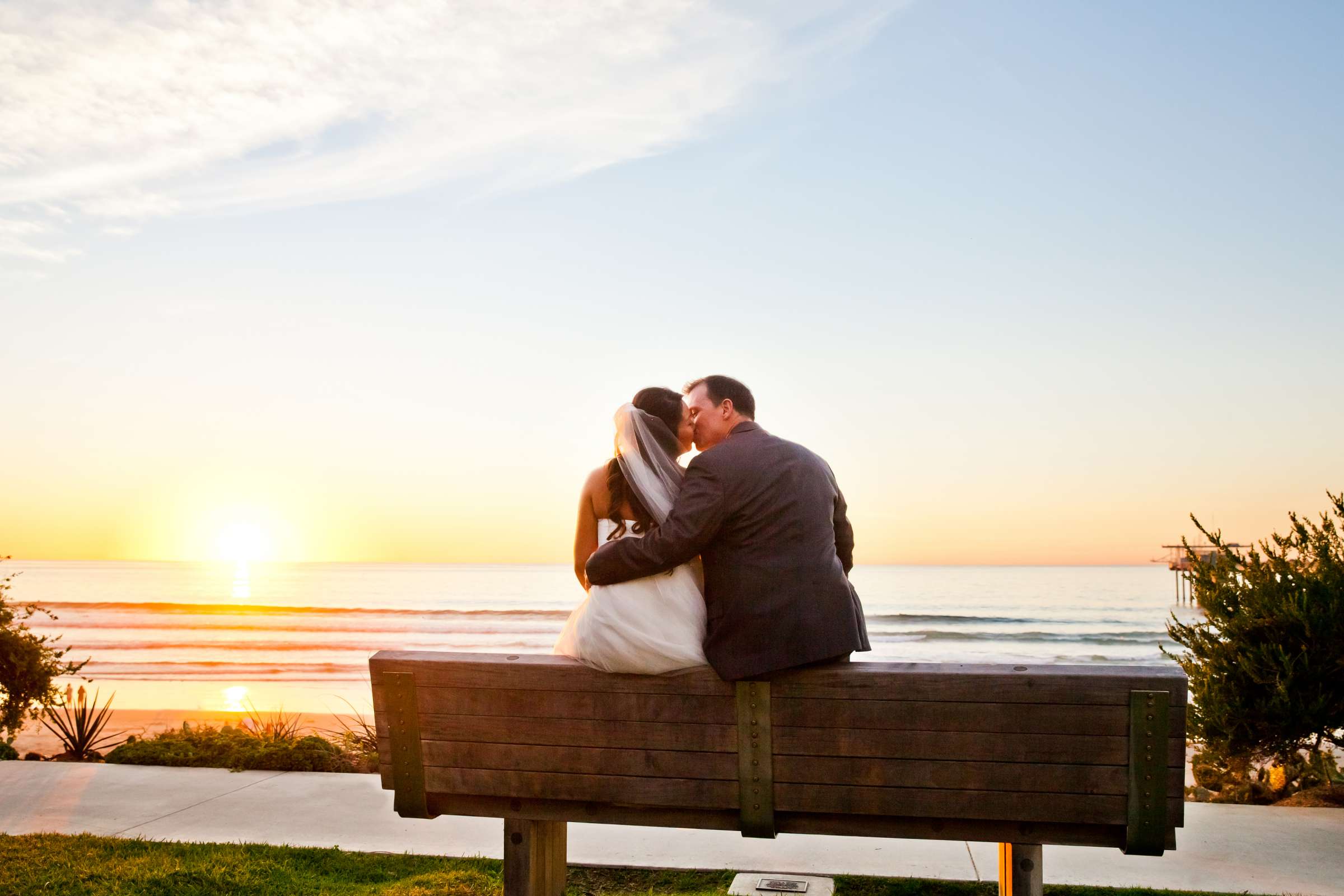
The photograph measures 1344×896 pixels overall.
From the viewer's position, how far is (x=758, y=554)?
301 centimetres

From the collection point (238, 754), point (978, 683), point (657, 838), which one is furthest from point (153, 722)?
point (978, 683)

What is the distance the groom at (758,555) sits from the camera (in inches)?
115

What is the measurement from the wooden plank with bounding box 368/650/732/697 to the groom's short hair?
0.98 meters

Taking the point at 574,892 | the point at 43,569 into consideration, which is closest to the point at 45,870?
the point at 574,892

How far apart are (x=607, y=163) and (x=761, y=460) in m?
8.46

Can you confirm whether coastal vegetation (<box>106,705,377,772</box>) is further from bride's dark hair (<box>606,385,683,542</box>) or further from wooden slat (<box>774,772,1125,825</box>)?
wooden slat (<box>774,772,1125,825</box>)

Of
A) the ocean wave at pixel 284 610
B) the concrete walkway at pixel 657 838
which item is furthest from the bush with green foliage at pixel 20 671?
the ocean wave at pixel 284 610

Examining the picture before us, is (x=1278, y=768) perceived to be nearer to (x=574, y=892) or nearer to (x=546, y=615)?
(x=574, y=892)

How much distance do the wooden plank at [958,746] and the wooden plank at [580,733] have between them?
213 millimetres

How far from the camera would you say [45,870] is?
452 cm

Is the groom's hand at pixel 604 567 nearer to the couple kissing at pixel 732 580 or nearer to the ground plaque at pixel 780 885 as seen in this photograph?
the couple kissing at pixel 732 580

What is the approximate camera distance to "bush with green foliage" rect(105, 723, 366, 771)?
A: 7.18 m

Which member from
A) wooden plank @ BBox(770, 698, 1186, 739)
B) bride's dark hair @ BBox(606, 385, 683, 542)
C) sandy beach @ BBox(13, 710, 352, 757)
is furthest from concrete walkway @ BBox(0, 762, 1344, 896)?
sandy beach @ BBox(13, 710, 352, 757)

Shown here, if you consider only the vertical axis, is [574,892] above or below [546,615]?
above
